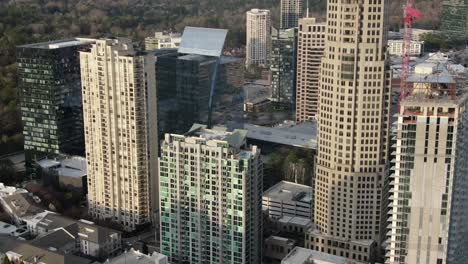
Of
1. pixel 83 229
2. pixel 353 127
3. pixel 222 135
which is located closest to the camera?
pixel 222 135

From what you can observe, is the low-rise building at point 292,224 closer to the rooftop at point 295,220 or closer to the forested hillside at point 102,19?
the rooftop at point 295,220

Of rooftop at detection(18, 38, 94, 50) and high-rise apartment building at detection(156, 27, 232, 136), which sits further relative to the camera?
rooftop at detection(18, 38, 94, 50)

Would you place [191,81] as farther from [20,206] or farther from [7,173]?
[7,173]

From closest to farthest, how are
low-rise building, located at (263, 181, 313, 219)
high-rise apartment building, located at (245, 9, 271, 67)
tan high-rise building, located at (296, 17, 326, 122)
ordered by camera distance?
low-rise building, located at (263, 181, 313, 219) → tan high-rise building, located at (296, 17, 326, 122) → high-rise apartment building, located at (245, 9, 271, 67)

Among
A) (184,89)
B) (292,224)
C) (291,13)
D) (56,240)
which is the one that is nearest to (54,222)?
(56,240)

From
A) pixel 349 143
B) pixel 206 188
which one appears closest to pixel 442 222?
pixel 349 143

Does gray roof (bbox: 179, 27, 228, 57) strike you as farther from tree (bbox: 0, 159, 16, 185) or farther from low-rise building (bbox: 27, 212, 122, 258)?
low-rise building (bbox: 27, 212, 122, 258)

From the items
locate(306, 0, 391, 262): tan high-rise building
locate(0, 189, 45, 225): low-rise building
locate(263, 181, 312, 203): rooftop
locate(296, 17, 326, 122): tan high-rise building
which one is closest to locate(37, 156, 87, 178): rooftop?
locate(0, 189, 45, 225): low-rise building
